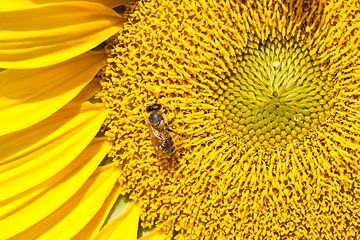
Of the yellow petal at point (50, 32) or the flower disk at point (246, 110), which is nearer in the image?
the yellow petal at point (50, 32)

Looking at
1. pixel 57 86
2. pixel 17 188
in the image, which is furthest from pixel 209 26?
pixel 17 188

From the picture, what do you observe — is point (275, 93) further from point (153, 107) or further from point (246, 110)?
point (153, 107)

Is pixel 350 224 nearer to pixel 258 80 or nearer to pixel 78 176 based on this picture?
pixel 258 80

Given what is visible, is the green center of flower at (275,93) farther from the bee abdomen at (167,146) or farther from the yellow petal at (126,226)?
the yellow petal at (126,226)

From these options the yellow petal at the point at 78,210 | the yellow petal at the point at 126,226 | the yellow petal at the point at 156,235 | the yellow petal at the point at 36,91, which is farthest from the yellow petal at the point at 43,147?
the yellow petal at the point at 156,235

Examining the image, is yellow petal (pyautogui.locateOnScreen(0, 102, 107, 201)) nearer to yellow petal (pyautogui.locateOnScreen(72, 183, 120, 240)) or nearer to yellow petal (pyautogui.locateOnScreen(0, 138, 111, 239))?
yellow petal (pyautogui.locateOnScreen(0, 138, 111, 239))
